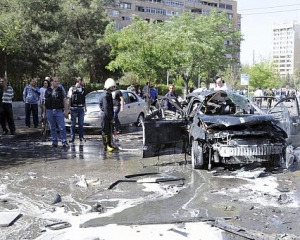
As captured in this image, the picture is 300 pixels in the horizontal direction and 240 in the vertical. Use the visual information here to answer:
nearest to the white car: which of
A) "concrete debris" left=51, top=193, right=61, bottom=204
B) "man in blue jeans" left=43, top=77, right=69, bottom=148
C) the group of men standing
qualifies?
the group of men standing

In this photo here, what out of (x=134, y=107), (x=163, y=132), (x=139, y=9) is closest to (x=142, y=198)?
(x=163, y=132)

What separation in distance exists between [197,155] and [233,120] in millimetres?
989

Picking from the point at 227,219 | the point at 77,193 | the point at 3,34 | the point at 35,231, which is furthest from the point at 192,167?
the point at 3,34

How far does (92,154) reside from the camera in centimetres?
1072

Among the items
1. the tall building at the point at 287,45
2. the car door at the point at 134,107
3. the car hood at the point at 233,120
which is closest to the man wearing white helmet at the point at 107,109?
the car hood at the point at 233,120

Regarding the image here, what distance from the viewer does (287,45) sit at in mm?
135125

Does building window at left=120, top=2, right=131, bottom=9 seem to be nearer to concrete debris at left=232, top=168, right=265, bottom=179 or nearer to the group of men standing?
the group of men standing

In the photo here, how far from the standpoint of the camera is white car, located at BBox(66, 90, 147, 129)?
14750 millimetres

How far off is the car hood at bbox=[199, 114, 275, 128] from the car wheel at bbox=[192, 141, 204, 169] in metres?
0.45

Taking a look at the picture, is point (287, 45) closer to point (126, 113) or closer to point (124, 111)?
point (126, 113)

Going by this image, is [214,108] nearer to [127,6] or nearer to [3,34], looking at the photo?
[3,34]

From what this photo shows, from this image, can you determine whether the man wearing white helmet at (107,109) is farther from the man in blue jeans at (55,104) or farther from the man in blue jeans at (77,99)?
the man in blue jeans at (77,99)

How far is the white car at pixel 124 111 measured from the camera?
1475 cm

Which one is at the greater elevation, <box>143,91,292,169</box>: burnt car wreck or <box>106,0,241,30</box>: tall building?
<box>106,0,241,30</box>: tall building
